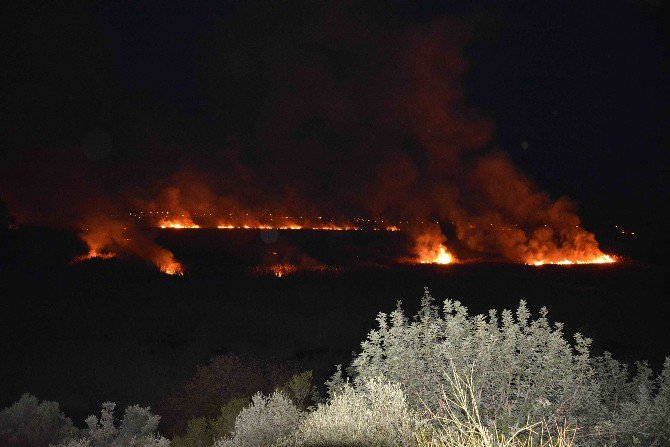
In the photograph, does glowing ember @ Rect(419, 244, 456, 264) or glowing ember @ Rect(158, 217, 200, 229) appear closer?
glowing ember @ Rect(419, 244, 456, 264)

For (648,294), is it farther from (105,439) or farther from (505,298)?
(105,439)

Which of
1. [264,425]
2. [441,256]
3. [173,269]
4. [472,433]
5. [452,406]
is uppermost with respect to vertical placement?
[441,256]

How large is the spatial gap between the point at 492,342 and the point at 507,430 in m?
0.76

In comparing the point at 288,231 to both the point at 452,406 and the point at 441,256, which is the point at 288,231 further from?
the point at 452,406

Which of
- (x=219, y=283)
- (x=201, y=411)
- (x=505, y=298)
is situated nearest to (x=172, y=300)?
(x=219, y=283)

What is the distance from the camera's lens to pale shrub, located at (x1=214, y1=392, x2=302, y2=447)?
4355mm

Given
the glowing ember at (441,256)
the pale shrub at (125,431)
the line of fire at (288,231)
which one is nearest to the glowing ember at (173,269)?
the line of fire at (288,231)

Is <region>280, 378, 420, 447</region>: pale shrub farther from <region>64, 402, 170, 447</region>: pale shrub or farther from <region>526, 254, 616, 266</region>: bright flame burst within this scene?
<region>526, 254, 616, 266</region>: bright flame burst

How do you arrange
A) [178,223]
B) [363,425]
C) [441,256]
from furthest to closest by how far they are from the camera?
[178,223]
[441,256]
[363,425]

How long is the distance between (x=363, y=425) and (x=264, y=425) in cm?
113

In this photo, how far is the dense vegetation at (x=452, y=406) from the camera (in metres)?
3.80

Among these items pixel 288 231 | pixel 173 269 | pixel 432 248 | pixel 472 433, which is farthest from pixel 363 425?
pixel 288 231

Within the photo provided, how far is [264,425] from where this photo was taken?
4449 millimetres

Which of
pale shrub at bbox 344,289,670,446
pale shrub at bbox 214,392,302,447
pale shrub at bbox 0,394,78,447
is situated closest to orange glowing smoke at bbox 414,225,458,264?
pale shrub at bbox 0,394,78,447
